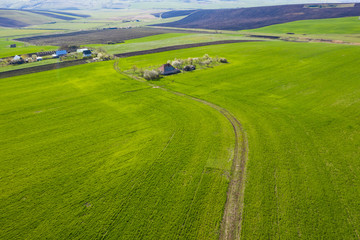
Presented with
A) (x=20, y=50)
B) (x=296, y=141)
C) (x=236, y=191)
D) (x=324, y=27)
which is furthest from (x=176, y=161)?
(x=324, y=27)

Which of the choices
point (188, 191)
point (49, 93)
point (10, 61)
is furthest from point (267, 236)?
point (10, 61)

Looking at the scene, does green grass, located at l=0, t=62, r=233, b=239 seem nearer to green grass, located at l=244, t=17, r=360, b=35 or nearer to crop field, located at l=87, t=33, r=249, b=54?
crop field, located at l=87, t=33, r=249, b=54

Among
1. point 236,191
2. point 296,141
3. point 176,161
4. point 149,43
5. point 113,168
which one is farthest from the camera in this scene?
point 149,43

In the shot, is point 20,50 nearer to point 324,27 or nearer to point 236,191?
point 236,191

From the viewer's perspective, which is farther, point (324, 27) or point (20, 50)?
point (324, 27)

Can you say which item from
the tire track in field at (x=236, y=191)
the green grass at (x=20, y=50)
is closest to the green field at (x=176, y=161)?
the tire track in field at (x=236, y=191)

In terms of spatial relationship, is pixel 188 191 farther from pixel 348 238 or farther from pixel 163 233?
pixel 348 238

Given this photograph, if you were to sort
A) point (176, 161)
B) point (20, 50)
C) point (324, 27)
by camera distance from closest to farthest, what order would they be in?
point (176, 161)
point (20, 50)
point (324, 27)
